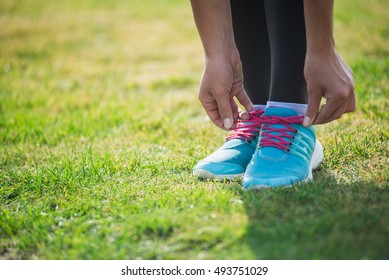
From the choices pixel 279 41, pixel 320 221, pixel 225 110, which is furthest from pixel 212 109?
pixel 320 221

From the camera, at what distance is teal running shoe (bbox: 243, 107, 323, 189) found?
1850mm

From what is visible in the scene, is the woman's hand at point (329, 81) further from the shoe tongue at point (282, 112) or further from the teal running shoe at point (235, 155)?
the teal running shoe at point (235, 155)

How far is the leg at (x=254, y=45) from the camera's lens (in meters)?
2.19

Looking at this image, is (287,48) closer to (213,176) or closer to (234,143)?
(234,143)

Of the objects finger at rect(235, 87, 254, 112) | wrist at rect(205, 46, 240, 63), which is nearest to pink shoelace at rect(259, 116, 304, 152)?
finger at rect(235, 87, 254, 112)

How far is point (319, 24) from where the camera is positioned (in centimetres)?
168

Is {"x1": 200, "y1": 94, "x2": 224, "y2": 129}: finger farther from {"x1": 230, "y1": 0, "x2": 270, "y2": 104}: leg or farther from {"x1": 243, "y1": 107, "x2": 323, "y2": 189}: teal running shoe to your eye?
{"x1": 230, "y1": 0, "x2": 270, "y2": 104}: leg

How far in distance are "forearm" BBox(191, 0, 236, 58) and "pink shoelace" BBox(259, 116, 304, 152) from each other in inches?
15.2

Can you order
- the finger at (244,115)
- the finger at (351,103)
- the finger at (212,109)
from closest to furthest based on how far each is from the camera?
1. the finger at (351,103)
2. the finger at (212,109)
3. the finger at (244,115)

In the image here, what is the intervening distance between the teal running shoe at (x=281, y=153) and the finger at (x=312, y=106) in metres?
0.11

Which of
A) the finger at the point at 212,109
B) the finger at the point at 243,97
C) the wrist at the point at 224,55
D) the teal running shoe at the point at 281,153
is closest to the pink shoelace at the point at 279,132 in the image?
the teal running shoe at the point at 281,153

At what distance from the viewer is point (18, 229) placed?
176 centimetres
